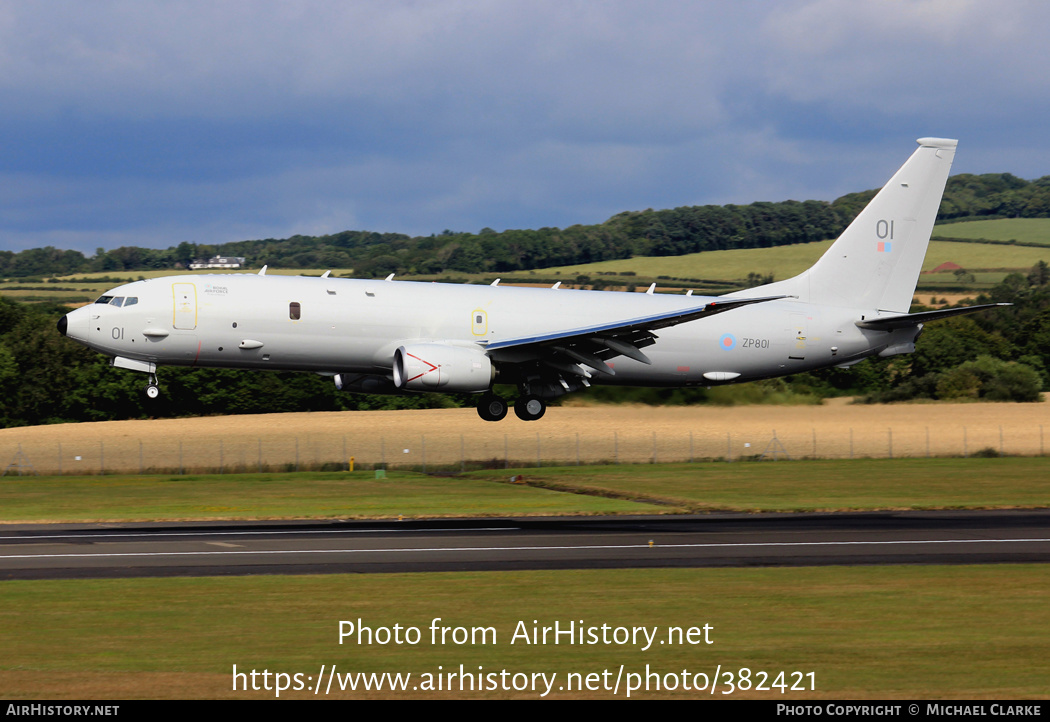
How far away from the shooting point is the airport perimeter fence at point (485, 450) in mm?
59594

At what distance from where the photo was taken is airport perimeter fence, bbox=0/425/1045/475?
59.6m

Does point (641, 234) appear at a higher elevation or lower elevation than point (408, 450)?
higher

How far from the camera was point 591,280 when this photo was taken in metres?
121

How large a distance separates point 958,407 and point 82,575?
52.4m

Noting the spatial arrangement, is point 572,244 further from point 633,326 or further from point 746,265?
point 633,326

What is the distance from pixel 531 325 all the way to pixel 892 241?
16.4 m

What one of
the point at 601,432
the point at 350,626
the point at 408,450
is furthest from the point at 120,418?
the point at 350,626

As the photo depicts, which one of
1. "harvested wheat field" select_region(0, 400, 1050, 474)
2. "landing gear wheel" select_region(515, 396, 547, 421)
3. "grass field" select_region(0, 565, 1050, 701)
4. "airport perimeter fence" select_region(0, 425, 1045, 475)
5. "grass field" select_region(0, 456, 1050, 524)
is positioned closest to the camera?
"grass field" select_region(0, 565, 1050, 701)

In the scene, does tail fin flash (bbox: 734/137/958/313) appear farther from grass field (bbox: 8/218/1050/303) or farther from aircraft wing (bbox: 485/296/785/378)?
grass field (bbox: 8/218/1050/303)

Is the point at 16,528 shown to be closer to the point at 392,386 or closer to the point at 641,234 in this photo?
the point at 392,386

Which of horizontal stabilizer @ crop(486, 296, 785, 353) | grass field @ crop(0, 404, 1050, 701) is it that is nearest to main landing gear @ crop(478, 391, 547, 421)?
horizontal stabilizer @ crop(486, 296, 785, 353)

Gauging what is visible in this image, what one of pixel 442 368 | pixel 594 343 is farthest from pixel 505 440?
pixel 442 368

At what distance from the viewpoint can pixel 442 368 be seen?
37219mm

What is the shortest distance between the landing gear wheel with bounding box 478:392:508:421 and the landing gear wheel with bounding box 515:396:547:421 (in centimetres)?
58
